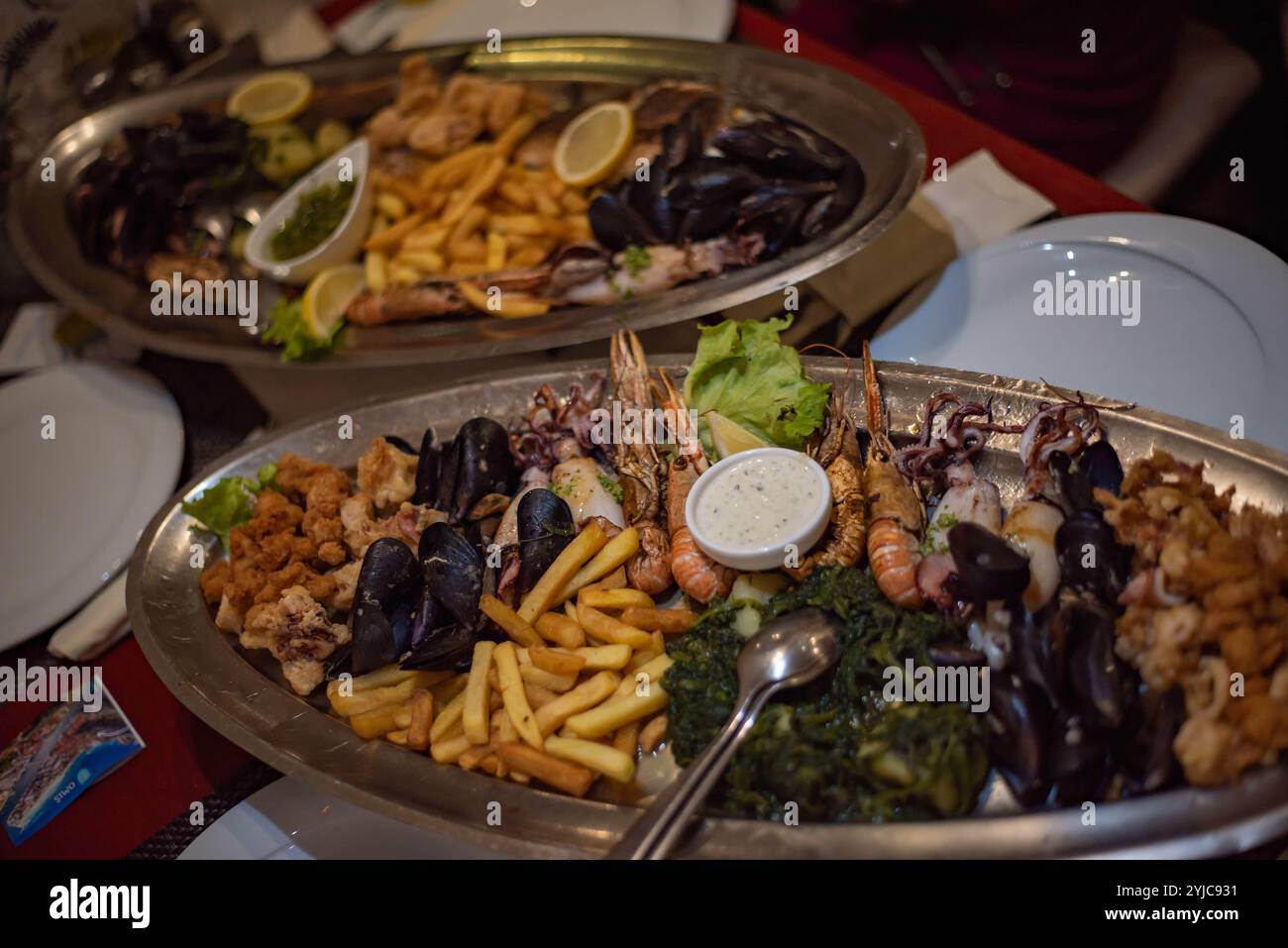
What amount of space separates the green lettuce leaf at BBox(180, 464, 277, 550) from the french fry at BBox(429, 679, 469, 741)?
125 centimetres

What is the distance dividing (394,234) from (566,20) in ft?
7.18

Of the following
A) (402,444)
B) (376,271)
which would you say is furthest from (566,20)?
(402,444)

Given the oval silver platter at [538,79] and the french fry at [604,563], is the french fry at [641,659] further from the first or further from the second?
the oval silver platter at [538,79]

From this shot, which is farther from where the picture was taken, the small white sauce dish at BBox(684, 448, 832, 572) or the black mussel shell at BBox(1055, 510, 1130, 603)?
the small white sauce dish at BBox(684, 448, 832, 572)

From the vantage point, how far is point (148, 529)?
3436 mm

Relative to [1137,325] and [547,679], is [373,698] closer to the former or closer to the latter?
[547,679]

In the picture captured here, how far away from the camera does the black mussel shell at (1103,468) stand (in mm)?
2494

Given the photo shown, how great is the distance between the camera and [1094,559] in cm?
232

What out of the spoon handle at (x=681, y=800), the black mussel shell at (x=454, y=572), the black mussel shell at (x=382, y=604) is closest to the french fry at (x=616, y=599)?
the black mussel shell at (x=454, y=572)

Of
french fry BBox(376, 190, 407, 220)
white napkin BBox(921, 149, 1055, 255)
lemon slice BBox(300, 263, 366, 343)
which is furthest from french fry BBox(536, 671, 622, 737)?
french fry BBox(376, 190, 407, 220)

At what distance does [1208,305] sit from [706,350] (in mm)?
1650

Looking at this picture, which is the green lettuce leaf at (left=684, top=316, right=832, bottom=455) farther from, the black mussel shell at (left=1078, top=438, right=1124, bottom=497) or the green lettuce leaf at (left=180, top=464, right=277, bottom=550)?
the green lettuce leaf at (left=180, top=464, right=277, bottom=550)

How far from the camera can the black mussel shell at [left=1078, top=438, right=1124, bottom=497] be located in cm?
249
